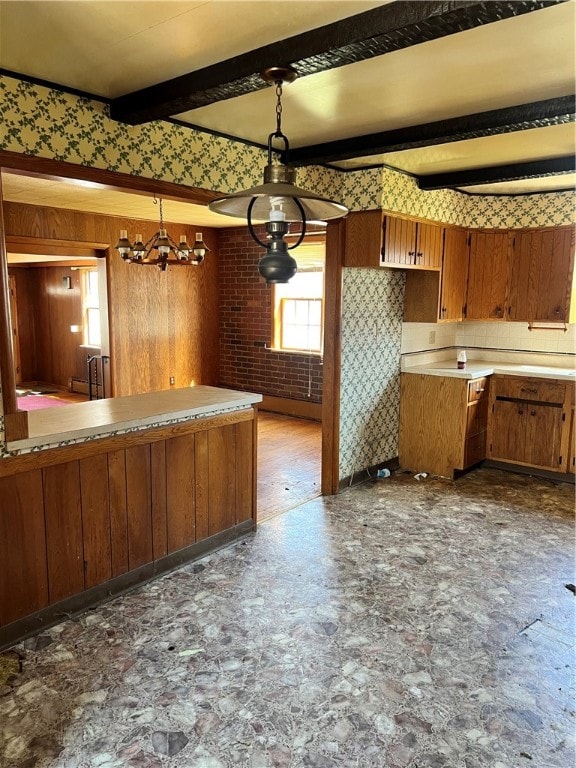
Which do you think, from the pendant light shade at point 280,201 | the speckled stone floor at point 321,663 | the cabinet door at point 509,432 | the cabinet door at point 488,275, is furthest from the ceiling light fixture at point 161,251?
the pendant light shade at point 280,201

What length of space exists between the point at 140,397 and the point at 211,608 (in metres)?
1.46

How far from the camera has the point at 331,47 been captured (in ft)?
6.12

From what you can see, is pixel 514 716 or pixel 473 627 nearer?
pixel 514 716

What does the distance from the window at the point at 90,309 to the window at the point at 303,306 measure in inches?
130

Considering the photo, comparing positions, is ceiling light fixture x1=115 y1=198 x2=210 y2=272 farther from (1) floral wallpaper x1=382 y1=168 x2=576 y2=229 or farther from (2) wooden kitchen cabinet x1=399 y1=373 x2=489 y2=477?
(2) wooden kitchen cabinet x1=399 y1=373 x2=489 y2=477

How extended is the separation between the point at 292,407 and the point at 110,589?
15.0ft

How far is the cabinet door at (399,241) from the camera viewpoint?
420 cm

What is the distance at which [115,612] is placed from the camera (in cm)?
277

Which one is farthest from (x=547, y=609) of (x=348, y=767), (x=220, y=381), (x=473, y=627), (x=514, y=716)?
(x=220, y=381)

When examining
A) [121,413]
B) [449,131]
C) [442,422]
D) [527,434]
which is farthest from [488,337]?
[121,413]

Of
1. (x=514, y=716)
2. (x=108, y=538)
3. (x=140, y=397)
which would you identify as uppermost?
(x=140, y=397)

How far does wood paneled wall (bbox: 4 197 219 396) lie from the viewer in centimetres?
612

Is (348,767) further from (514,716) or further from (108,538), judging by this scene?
(108,538)

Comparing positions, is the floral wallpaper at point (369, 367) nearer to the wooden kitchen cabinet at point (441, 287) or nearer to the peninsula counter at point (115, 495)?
the wooden kitchen cabinet at point (441, 287)
